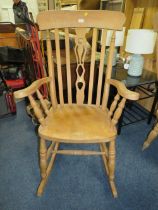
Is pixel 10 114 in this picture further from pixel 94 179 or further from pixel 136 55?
pixel 136 55

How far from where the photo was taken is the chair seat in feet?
3.13

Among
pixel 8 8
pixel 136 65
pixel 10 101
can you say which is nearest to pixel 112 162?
pixel 136 65

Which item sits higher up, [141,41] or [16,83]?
[141,41]

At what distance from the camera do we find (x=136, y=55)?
1478mm

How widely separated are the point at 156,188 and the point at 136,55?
1083 mm

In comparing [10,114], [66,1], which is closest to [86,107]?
[10,114]

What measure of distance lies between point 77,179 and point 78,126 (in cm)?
48

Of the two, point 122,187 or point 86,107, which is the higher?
point 86,107

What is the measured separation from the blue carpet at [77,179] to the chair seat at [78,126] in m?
0.47

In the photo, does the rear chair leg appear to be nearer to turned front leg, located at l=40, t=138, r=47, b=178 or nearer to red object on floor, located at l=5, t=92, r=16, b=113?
turned front leg, located at l=40, t=138, r=47, b=178

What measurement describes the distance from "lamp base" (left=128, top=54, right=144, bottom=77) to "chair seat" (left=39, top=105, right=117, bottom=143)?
57 cm

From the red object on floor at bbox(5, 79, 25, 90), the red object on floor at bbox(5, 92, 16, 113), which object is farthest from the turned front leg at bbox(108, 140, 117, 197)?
the red object on floor at bbox(5, 79, 25, 90)

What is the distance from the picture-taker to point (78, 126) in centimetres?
105

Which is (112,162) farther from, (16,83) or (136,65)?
(16,83)
